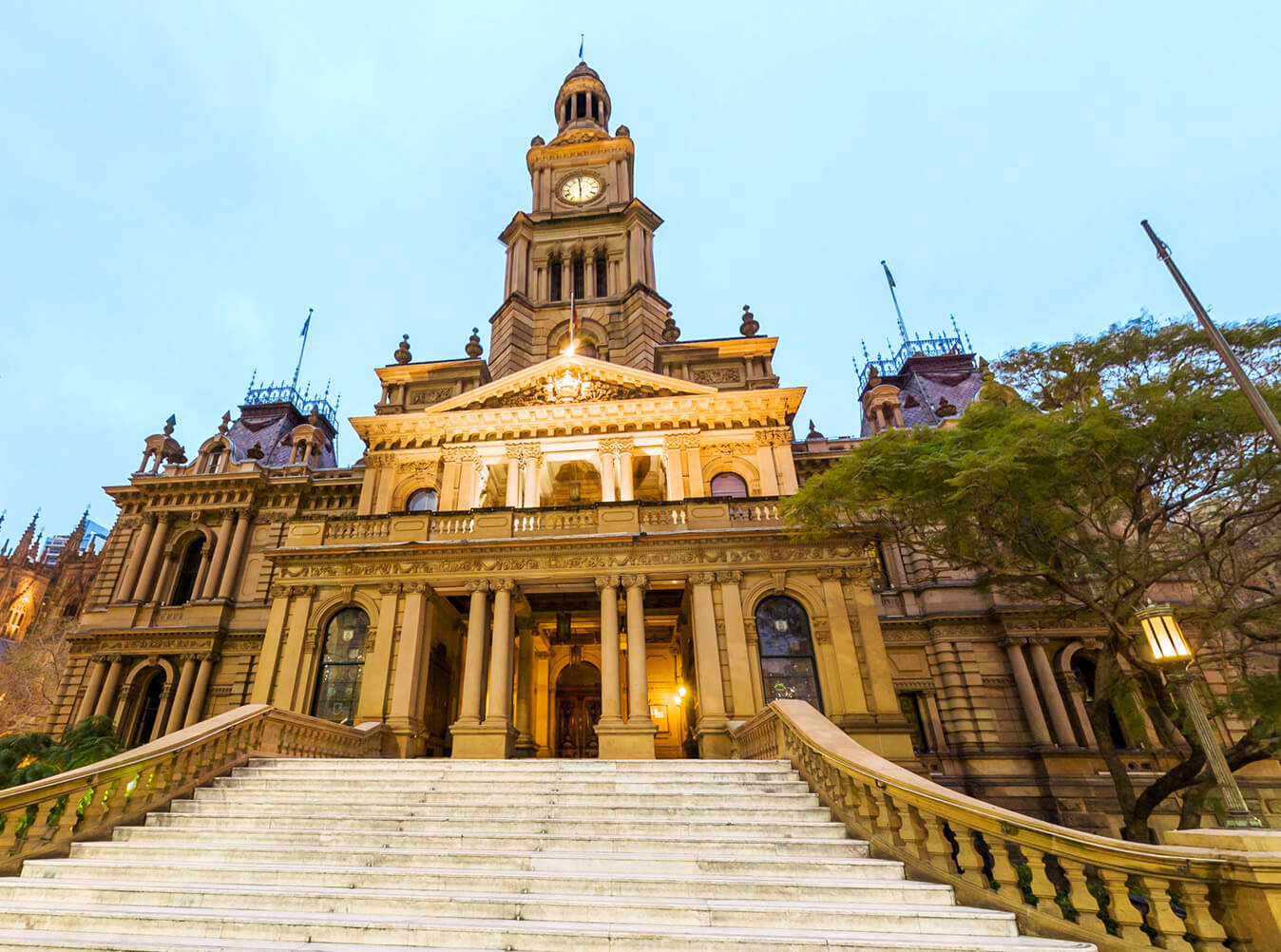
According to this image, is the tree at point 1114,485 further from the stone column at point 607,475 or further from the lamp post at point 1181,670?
the stone column at point 607,475

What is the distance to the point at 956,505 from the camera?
14805 mm

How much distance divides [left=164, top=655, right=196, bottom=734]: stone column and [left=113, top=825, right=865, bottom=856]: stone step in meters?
19.2

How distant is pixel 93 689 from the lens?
24219mm

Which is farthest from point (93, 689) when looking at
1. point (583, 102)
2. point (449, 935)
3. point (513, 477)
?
point (583, 102)

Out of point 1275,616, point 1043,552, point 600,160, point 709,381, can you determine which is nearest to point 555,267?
point 600,160

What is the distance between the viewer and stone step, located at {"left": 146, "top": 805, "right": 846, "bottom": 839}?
7984 mm

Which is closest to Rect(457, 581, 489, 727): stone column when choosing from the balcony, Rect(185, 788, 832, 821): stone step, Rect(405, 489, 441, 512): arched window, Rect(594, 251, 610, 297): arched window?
the balcony

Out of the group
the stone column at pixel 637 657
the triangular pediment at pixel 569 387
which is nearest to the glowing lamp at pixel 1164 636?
the stone column at pixel 637 657

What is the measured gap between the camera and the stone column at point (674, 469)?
21734 millimetres

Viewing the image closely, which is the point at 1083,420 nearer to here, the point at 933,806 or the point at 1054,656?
the point at 933,806

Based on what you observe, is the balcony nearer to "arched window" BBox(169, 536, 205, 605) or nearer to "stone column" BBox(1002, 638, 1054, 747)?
"stone column" BBox(1002, 638, 1054, 747)

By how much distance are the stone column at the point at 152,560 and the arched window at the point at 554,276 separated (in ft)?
70.0

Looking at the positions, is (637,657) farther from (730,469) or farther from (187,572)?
(187,572)

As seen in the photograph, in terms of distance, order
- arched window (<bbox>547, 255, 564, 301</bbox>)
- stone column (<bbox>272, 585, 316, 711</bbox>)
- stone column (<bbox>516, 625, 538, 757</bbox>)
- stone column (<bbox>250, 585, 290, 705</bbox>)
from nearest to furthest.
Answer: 1. stone column (<bbox>272, 585, 316, 711</bbox>)
2. stone column (<bbox>250, 585, 290, 705</bbox>)
3. stone column (<bbox>516, 625, 538, 757</bbox>)
4. arched window (<bbox>547, 255, 564, 301</bbox>)
